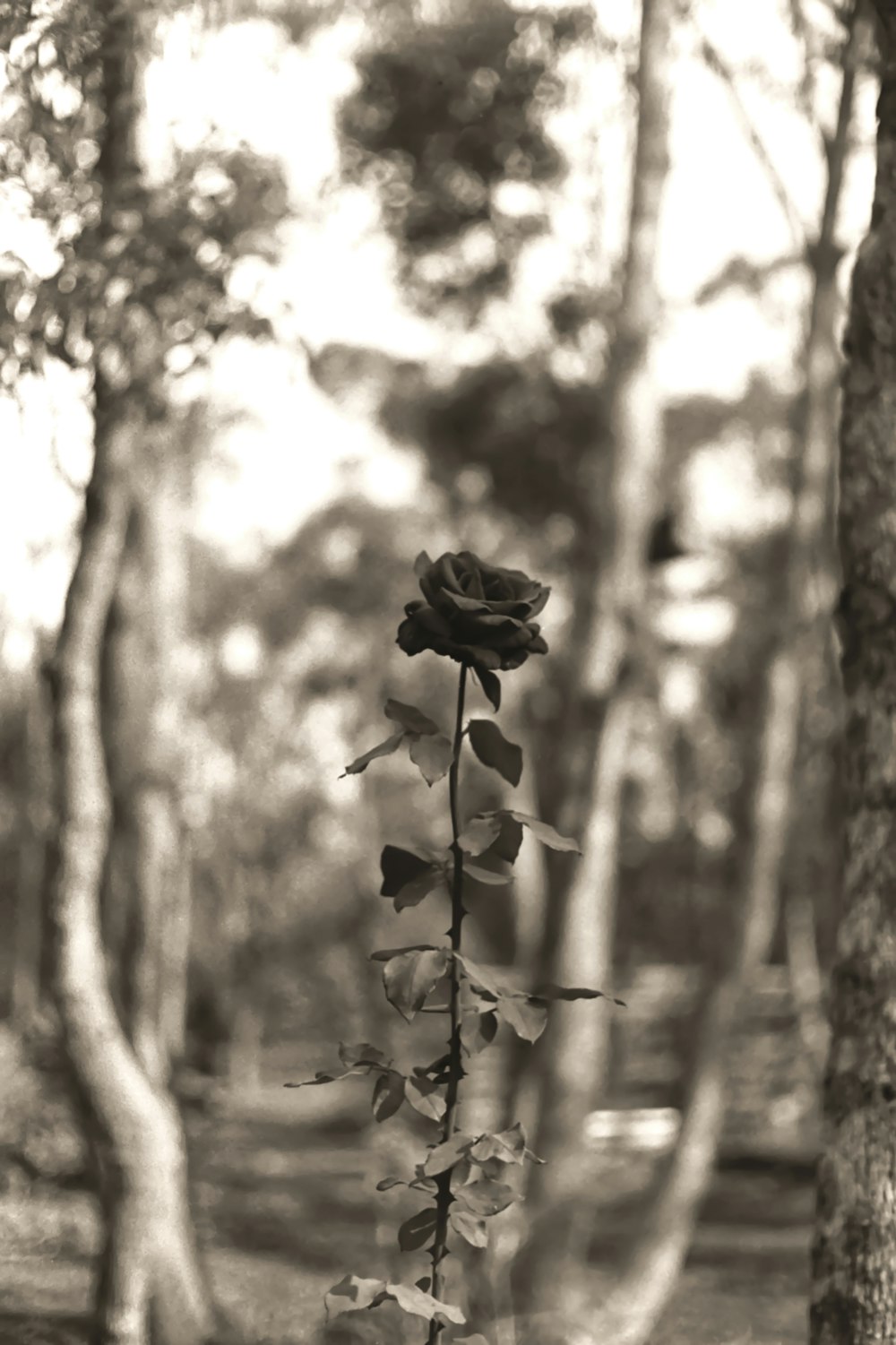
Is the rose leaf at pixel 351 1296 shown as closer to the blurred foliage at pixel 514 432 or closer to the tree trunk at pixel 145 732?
the tree trunk at pixel 145 732

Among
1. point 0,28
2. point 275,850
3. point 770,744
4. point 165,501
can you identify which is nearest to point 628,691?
point 770,744

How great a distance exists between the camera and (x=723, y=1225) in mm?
16297

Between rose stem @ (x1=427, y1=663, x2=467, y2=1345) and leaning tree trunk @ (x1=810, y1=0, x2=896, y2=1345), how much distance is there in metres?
0.82

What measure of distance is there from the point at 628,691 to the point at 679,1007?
1362 cm

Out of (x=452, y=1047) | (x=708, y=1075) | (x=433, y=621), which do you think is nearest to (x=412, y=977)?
(x=452, y=1047)

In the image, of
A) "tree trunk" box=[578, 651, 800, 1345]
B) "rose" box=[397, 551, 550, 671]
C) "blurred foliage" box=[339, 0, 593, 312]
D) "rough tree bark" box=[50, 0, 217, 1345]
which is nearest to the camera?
A: "rose" box=[397, 551, 550, 671]

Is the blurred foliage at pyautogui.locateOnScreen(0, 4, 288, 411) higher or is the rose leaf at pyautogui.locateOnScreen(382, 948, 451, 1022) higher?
the blurred foliage at pyautogui.locateOnScreen(0, 4, 288, 411)

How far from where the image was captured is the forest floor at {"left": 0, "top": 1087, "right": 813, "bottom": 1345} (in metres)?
8.60

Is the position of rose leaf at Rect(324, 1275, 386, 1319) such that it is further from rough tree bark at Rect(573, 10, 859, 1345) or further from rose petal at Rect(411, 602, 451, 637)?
rough tree bark at Rect(573, 10, 859, 1345)

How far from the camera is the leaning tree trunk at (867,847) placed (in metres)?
3.21

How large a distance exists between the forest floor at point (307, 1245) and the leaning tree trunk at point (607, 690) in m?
1.29

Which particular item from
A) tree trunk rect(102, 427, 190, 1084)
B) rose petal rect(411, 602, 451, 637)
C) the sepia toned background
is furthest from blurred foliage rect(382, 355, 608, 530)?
rose petal rect(411, 602, 451, 637)

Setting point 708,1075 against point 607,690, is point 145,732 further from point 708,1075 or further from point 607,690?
point 708,1075

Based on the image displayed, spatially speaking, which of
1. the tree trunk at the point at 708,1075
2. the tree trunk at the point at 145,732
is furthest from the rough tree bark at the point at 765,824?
the tree trunk at the point at 145,732
